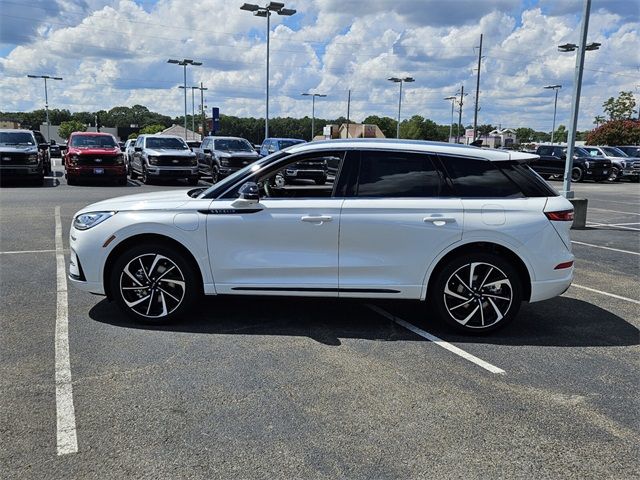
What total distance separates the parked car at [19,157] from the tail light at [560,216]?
748 inches

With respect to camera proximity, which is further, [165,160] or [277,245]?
[165,160]

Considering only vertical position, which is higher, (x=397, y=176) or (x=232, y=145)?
(x=232, y=145)

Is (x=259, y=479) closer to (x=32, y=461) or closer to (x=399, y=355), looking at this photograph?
(x=32, y=461)

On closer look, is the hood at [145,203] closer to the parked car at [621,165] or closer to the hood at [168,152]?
the hood at [168,152]

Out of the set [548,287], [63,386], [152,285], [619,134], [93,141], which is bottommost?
[63,386]

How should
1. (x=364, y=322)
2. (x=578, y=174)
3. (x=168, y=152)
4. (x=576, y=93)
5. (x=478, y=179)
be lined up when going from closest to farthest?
(x=478, y=179) < (x=364, y=322) < (x=576, y=93) < (x=168, y=152) < (x=578, y=174)

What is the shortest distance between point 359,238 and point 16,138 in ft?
63.2

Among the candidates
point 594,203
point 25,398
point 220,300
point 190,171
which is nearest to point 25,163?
point 190,171

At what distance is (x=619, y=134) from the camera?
5125 centimetres

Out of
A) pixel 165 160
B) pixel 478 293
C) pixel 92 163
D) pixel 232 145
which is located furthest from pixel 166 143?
pixel 478 293

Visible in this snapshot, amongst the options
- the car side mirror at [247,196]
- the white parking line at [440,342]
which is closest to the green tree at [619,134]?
the white parking line at [440,342]

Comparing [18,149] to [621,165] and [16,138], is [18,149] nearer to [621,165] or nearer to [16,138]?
[16,138]

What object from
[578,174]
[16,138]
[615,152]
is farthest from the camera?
[615,152]

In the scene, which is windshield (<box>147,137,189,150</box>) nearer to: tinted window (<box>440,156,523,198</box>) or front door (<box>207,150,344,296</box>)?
front door (<box>207,150,344,296</box>)
